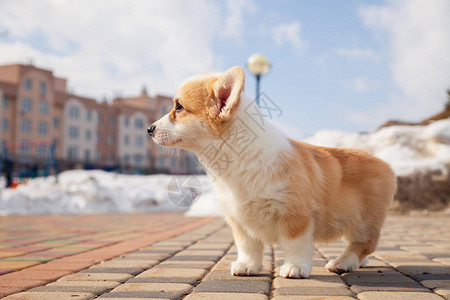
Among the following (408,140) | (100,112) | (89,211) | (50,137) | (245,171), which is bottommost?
(89,211)

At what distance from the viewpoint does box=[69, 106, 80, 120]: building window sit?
51156 mm

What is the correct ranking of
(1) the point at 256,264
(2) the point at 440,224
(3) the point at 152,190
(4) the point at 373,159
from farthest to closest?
(3) the point at 152,190
(2) the point at 440,224
(4) the point at 373,159
(1) the point at 256,264

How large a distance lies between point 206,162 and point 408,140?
339 inches

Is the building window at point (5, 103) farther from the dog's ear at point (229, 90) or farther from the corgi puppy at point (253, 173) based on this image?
the dog's ear at point (229, 90)

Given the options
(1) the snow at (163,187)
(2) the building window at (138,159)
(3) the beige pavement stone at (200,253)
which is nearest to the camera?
(3) the beige pavement stone at (200,253)

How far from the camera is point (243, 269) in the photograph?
3100mm

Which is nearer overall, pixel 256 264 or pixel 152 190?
pixel 256 264

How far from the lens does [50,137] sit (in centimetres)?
4859

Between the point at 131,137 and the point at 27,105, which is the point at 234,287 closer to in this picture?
Result: the point at 27,105

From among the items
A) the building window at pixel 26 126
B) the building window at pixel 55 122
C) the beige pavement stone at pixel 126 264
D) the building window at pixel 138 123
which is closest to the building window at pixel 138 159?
the building window at pixel 138 123

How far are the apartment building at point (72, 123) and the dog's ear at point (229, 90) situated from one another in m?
34.6

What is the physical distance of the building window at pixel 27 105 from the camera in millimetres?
46062

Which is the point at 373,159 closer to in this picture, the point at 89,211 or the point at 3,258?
the point at 3,258

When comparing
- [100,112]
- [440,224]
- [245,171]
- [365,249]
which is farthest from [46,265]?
[100,112]
